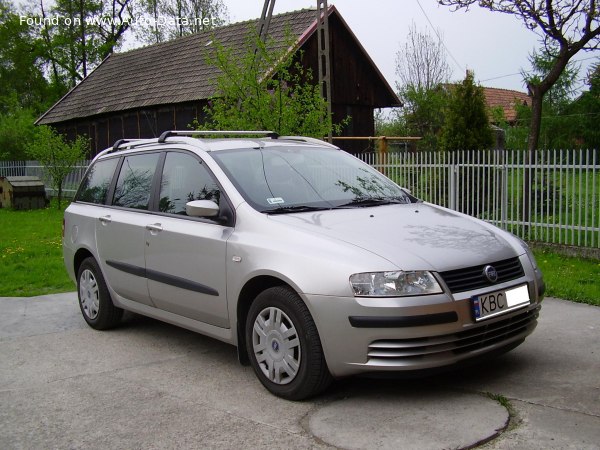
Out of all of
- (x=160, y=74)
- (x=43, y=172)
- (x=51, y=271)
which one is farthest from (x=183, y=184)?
(x=160, y=74)

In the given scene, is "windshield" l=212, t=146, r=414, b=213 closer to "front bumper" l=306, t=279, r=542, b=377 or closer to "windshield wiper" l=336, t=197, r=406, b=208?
"windshield wiper" l=336, t=197, r=406, b=208

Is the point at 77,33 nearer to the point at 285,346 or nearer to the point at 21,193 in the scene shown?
the point at 21,193

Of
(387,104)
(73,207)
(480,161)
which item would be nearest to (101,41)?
(387,104)

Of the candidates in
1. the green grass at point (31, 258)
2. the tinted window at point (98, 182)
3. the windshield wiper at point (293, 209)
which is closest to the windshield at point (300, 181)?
the windshield wiper at point (293, 209)

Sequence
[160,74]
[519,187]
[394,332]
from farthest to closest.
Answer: [160,74] < [519,187] < [394,332]

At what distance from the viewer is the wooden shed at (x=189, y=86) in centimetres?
2314

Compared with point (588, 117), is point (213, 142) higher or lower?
lower

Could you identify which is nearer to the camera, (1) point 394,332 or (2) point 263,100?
(1) point 394,332

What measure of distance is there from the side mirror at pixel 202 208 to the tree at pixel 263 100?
463cm

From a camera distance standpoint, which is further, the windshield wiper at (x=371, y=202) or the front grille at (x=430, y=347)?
the windshield wiper at (x=371, y=202)

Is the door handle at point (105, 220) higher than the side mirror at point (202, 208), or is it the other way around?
the side mirror at point (202, 208)

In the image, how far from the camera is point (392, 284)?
3879mm

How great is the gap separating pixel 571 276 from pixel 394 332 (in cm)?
538

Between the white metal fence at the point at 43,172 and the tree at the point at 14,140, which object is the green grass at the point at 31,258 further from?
the tree at the point at 14,140
